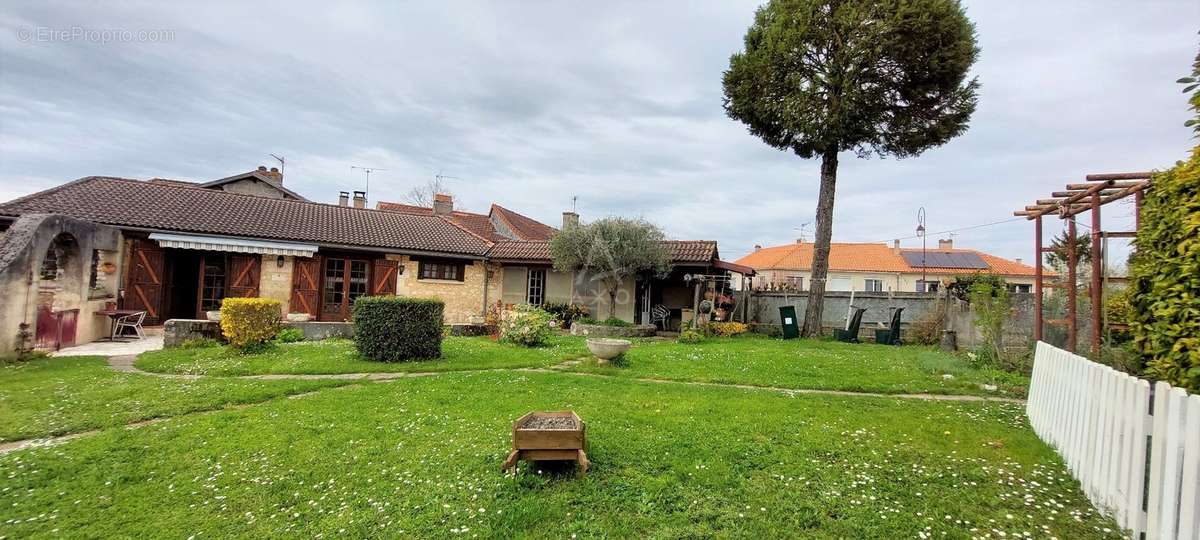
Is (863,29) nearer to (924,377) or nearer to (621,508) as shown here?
(924,377)

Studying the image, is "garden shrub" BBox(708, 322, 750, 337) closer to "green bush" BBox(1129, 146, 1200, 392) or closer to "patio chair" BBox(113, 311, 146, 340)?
"green bush" BBox(1129, 146, 1200, 392)

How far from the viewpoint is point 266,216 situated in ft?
54.0

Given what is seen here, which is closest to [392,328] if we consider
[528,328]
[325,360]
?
[325,360]

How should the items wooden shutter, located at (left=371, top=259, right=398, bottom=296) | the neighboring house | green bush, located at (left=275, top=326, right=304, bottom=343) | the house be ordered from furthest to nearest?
1. the neighboring house
2. wooden shutter, located at (left=371, top=259, right=398, bottom=296)
3. green bush, located at (left=275, top=326, right=304, bottom=343)
4. the house

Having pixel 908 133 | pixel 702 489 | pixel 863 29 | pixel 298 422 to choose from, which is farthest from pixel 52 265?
pixel 908 133

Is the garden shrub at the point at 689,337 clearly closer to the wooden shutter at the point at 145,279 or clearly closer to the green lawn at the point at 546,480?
the green lawn at the point at 546,480

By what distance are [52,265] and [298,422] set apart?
10939 millimetres

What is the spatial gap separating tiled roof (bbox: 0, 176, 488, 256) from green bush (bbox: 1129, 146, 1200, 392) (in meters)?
16.1

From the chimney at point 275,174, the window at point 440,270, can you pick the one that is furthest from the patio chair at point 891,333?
the chimney at point 275,174

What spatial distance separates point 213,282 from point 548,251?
33.8 feet

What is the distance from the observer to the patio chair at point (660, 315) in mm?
17375

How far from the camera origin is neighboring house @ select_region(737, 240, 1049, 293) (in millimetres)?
33688

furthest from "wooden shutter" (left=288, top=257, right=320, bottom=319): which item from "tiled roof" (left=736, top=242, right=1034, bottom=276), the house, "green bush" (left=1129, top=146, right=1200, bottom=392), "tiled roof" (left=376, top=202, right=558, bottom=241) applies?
"tiled roof" (left=736, top=242, right=1034, bottom=276)

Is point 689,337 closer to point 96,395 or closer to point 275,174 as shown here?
point 96,395
